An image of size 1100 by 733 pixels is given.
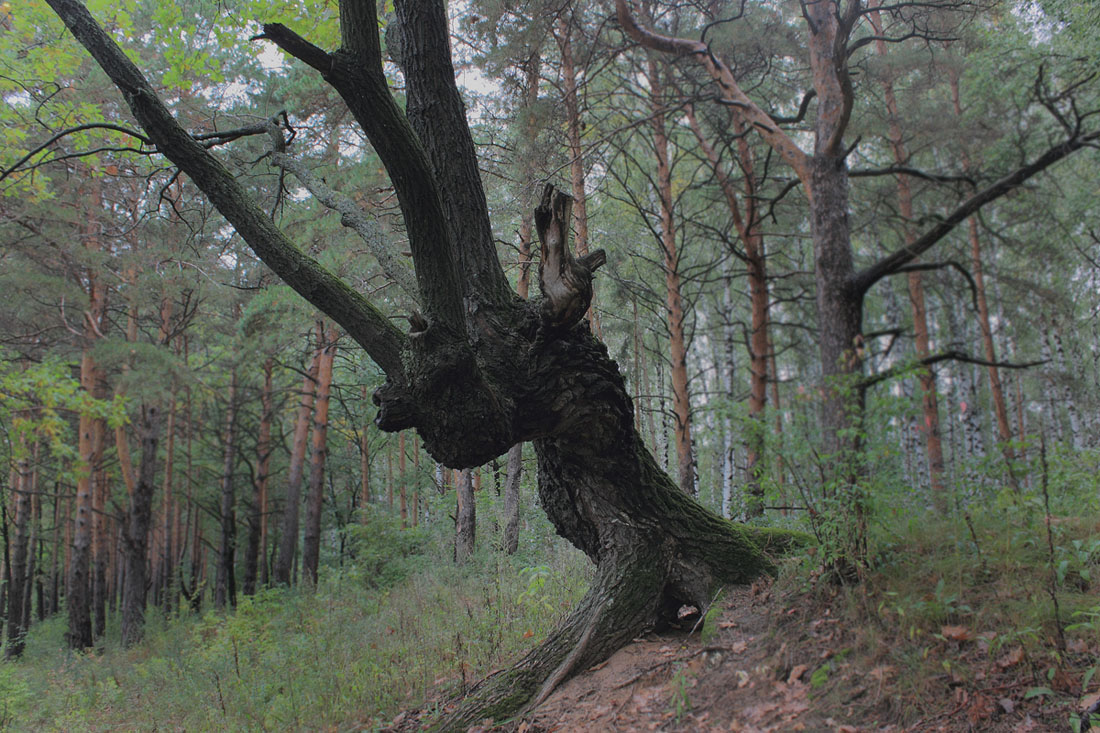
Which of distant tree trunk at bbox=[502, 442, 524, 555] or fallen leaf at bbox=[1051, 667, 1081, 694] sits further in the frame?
distant tree trunk at bbox=[502, 442, 524, 555]

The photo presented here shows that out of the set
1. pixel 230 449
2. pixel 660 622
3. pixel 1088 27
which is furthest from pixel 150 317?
pixel 1088 27

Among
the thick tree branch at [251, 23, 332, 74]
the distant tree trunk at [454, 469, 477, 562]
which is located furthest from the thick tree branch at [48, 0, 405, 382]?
the distant tree trunk at [454, 469, 477, 562]

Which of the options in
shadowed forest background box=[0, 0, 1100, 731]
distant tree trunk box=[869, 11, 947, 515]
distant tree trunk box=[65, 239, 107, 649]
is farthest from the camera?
distant tree trunk box=[65, 239, 107, 649]

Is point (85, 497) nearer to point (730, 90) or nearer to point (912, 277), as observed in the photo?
point (730, 90)

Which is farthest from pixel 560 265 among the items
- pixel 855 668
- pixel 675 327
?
pixel 675 327

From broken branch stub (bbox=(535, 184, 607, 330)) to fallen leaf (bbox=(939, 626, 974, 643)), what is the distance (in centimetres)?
253

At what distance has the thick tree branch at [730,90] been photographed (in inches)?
230

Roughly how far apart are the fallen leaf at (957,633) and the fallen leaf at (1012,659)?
0.16 meters

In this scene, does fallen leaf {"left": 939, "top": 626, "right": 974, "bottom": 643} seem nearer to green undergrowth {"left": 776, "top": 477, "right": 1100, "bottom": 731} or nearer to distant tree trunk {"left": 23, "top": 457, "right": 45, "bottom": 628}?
green undergrowth {"left": 776, "top": 477, "right": 1100, "bottom": 731}

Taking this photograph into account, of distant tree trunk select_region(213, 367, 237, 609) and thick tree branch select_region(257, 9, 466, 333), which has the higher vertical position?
thick tree branch select_region(257, 9, 466, 333)

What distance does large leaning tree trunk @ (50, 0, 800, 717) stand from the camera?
10.6ft

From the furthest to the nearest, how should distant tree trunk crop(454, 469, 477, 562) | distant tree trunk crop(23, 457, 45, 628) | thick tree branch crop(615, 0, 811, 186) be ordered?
1. distant tree trunk crop(23, 457, 45, 628)
2. distant tree trunk crop(454, 469, 477, 562)
3. thick tree branch crop(615, 0, 811, 186)

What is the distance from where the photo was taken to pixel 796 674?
327cm

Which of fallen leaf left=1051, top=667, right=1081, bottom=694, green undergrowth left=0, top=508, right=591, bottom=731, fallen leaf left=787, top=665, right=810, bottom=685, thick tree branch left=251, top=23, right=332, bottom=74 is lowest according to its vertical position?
green undergrowth left=0, top=508, right=591, bottom=731
